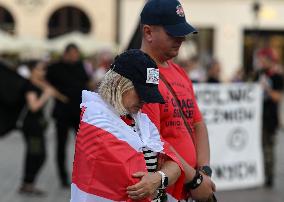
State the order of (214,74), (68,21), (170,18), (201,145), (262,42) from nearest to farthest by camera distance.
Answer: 1. (170,18)
2. (201,145)
3. (214,74)
4. (262,42)
5. (68,21)

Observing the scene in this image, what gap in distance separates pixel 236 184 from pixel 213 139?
2.07 ft

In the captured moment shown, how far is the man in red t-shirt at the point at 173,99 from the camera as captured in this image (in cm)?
362

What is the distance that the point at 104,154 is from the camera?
3035 millimetres

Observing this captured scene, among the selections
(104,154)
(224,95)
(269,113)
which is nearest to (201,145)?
(104,154)

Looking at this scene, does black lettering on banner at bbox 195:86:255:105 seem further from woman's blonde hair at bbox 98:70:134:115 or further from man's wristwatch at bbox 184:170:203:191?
woman's blonde hair at bbox 98:70:134:115

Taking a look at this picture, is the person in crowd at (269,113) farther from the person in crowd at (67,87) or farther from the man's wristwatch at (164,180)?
the man's wristwatch at (164,180)

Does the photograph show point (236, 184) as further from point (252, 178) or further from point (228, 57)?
point (228, 57)

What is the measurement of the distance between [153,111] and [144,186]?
0.53 metres

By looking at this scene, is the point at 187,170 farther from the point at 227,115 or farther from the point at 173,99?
the point at 227,115

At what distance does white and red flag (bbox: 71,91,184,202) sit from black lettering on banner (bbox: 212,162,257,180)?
6.45 metres

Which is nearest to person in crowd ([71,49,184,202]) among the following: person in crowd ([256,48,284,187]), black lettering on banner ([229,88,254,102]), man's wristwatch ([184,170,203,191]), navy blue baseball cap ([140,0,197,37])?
man's wristwatch ([184,170,203,191])

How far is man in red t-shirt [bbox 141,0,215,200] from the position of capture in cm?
362

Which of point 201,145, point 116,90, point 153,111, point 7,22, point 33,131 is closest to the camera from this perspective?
point 116,90

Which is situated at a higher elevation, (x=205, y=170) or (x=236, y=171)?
(x=205, y=170)
